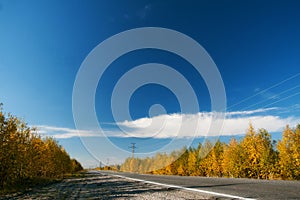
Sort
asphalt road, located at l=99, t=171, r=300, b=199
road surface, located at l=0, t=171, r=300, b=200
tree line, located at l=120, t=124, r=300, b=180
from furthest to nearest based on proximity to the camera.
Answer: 1. tree line, located at l=120, t=124, r=300, b=180
2. road surface, located at l=0, t=171, r=300, b=200
3. asphalt road, located at l=99, t=171, r=300, b=199

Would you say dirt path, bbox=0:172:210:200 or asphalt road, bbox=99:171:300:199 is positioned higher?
asphalt road, bbox=99:171:300:199

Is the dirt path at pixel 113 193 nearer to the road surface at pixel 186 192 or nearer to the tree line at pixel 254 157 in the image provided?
the road surface at pixel 186 192

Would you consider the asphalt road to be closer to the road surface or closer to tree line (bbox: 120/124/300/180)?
the road surface

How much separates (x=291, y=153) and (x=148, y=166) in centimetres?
7281

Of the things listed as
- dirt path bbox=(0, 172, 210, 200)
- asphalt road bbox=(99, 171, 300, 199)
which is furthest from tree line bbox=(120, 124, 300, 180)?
dirt path bbox=(0, 172, 210, 200)

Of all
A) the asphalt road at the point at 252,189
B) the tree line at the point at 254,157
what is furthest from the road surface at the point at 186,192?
the tree line at the point at 254,157

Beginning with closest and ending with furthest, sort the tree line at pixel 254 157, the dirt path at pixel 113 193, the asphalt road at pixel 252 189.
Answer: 1. the asphalt road at pixel 252 189
2. the dirt path at pixel 113 193
3. the tree line at pixel 254 157

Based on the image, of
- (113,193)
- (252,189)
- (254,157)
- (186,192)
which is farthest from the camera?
(254,157)

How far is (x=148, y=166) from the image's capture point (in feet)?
337

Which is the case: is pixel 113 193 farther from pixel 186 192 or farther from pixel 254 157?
pixel 254 157

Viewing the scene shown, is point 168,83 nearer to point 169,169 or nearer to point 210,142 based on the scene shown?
point 210,142

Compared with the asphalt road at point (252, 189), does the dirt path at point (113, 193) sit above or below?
below

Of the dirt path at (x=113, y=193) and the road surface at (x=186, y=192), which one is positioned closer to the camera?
the road surface at (x=186, y=192)

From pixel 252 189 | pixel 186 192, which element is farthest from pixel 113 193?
pixel 252 189
